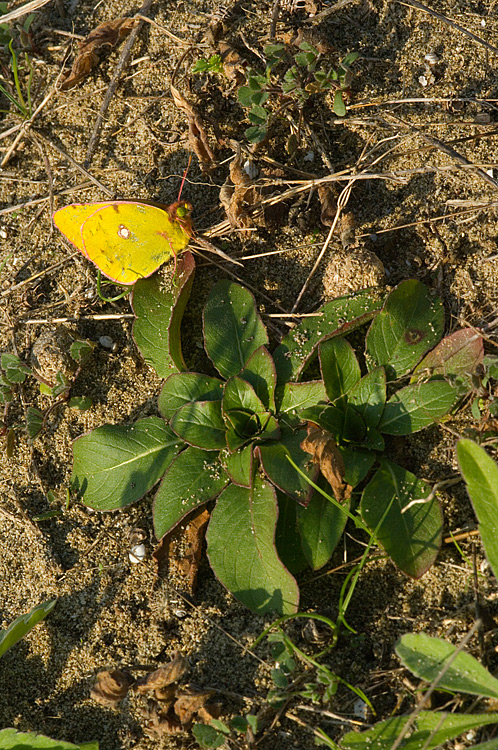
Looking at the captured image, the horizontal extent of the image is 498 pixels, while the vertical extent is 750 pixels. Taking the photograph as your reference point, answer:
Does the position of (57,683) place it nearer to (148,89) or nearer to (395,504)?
(395,504)

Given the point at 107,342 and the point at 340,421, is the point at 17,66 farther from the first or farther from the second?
the point at 340,421

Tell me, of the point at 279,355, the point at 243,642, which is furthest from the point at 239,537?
the point at 279,355

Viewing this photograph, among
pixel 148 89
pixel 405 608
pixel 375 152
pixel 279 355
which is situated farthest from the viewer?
pixel 148 89

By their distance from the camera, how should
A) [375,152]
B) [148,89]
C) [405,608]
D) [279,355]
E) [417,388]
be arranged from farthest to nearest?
[148,89] < [375,152] < [279,355] < [417,388] < [405,608]

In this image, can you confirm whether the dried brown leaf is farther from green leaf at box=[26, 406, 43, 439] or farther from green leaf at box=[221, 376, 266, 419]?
green leaf at box=[26, 406, 43, 439]

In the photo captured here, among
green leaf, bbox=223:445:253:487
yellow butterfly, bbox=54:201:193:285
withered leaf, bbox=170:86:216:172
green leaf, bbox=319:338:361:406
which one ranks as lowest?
green leaf, bbox=223:445:253:487

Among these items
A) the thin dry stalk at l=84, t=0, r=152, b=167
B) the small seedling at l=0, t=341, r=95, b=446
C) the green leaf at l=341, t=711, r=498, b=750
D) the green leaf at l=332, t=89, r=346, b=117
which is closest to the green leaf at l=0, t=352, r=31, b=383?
the small seedling at l=0, t=341, r=95, b=446
